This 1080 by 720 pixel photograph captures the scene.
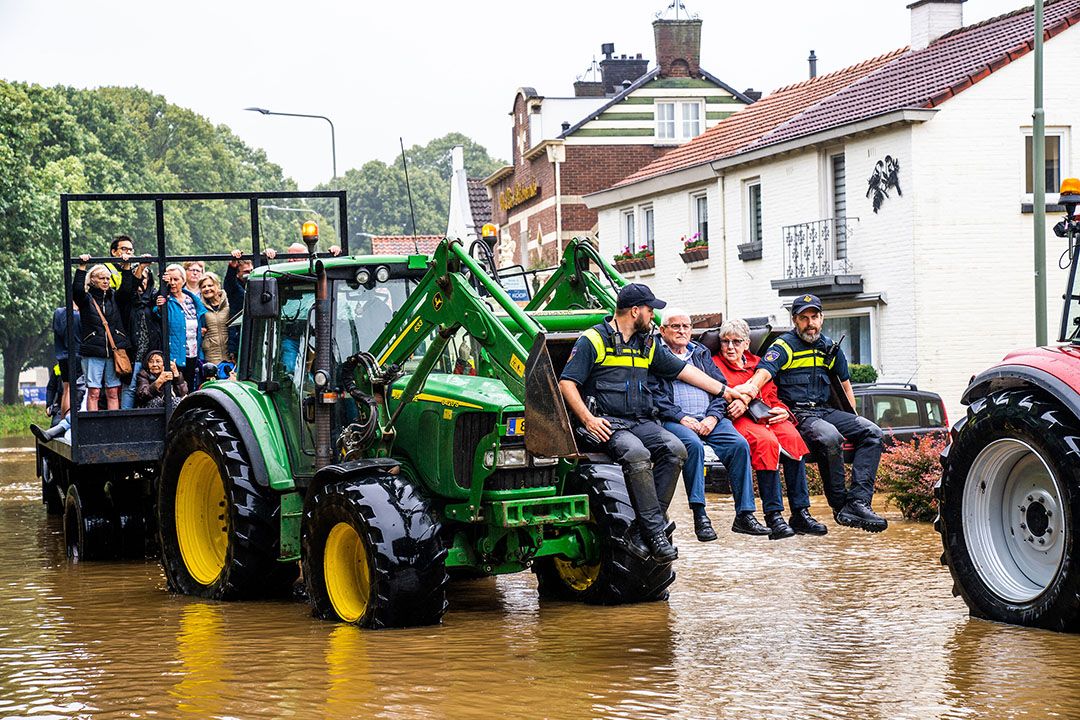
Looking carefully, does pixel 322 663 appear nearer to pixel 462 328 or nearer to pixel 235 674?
pixel 235 674

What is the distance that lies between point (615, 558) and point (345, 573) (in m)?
1.75

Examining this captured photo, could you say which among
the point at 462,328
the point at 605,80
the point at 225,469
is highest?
the point at 605,80

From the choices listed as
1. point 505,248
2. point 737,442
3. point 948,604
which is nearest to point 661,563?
point 737,442

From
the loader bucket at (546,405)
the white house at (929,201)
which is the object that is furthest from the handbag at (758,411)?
the white house at (929,201)

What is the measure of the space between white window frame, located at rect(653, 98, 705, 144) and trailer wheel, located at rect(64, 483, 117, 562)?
35696 mm

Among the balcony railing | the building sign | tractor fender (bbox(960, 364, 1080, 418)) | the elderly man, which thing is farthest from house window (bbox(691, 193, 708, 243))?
tractor fender (bbox(960, 364, 1080, 418))

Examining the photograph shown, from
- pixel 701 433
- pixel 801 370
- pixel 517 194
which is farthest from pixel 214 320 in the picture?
pixel 517 194

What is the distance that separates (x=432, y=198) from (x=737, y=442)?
5471 inches

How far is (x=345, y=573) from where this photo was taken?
422 inches

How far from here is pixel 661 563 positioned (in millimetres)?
11000

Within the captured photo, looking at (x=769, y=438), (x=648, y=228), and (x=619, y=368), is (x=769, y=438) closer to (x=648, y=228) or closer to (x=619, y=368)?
(x=619, y=368)

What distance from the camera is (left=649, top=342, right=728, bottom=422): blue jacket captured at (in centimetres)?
1041

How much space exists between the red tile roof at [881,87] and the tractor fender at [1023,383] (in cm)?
1756

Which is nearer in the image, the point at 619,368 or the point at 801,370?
the point at 619,368
